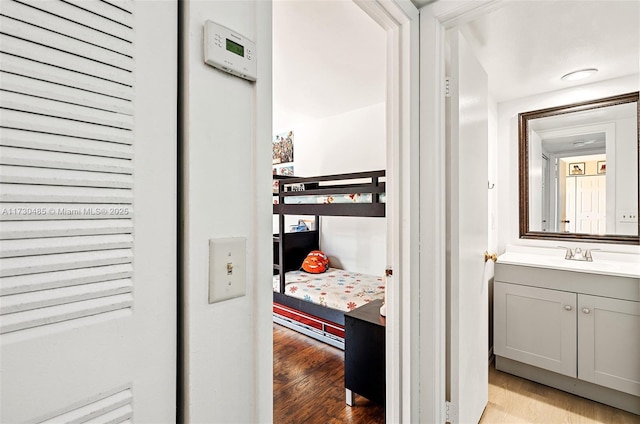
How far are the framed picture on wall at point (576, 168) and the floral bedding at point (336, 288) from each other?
70.7 inches

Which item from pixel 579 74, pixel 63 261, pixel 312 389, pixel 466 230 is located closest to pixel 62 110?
pixel 63 261

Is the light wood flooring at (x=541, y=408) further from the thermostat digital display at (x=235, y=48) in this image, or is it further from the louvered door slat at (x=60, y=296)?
the thermostat digital display at (x=235, y=48)

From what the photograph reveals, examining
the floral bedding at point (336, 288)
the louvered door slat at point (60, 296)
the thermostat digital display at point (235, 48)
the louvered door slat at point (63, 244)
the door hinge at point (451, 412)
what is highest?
the thermostat digital display at point (235, 48)

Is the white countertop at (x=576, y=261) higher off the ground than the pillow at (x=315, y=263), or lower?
higher

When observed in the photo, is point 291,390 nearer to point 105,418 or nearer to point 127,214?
point 105,418

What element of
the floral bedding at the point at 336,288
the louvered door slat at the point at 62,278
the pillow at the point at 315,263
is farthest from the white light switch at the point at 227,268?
the pillow at the point at 315,263

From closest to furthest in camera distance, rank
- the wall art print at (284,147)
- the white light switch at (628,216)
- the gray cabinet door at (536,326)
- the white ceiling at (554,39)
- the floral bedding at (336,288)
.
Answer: the white ceiling at (554,39), the gray cabinet door at (536,326), the white light switch at (628,216), the floral bedding at (336,288), the wall art print at (284,147)

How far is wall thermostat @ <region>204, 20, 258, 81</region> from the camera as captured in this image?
0.64m

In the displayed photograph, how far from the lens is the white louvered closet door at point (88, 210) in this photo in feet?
1.48

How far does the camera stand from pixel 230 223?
69cm

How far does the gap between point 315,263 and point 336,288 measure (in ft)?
2.34

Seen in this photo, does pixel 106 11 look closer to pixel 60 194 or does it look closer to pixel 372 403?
pixel 60 194

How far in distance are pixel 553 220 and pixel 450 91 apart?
1802 mm

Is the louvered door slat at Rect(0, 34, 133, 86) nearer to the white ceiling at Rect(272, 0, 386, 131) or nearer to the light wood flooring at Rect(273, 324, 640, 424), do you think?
the white ceiling at Rect(272, 0, 386, 131)
